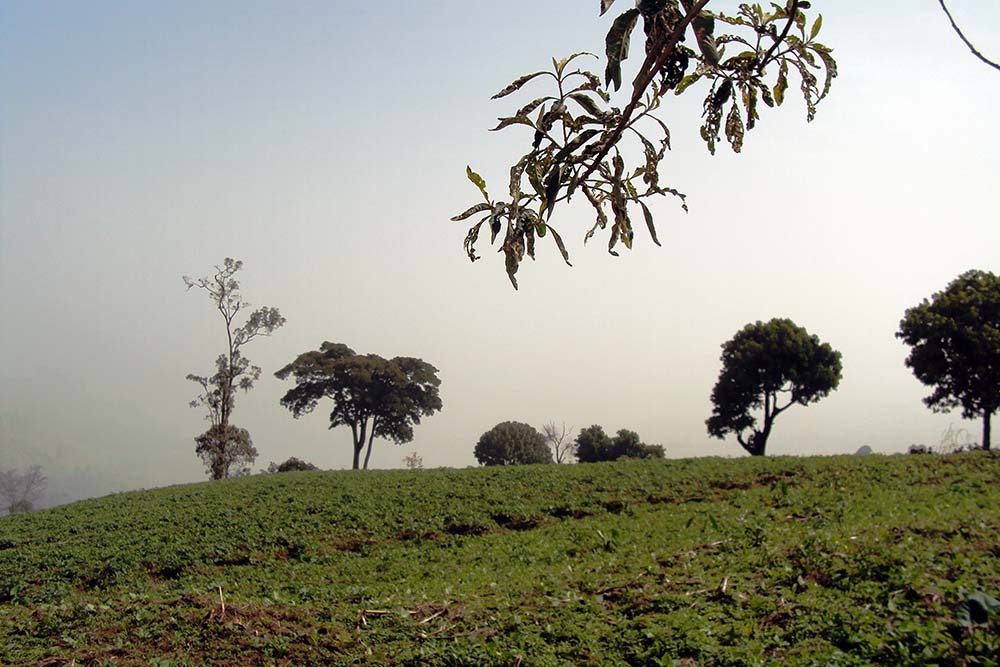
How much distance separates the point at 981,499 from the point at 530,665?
32.5 feet

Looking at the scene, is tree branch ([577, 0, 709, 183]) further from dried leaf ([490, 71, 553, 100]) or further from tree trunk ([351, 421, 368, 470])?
tree trunk ([351, 421, 368, 470])

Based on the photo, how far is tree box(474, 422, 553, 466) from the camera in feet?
135

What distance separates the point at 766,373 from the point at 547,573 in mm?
25657

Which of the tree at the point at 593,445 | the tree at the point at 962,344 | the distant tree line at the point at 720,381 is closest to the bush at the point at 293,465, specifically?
the distant tree line at the point at 720,381

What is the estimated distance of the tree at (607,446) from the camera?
4053 cm

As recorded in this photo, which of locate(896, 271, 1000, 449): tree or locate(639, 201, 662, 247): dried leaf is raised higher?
locate(896, 271, 1000, 449): tree

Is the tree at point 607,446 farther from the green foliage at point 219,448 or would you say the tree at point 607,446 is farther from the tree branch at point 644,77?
the tree branch at point 644,77

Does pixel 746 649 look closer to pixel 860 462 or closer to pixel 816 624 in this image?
pixel 816 624

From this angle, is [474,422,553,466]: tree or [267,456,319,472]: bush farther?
[474,422,553,466]: tree

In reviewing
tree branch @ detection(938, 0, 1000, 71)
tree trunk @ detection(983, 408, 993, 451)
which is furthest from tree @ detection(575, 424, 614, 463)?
tree branch @ detection(938, 0, 1000, 71)

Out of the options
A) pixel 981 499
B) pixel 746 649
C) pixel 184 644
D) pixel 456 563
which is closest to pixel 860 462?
pixel 981 499

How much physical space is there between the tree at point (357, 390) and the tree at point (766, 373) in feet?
52.5

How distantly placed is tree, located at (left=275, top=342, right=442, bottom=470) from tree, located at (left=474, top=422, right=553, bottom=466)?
4.48 meters

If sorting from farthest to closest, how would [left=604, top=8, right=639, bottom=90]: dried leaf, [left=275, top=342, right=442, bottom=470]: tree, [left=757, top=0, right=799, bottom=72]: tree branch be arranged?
[left=275, top=342, right=442, bottom=470]: tree, [left=757, top=0, right=799, bottom=72]: tree branch, [left=604, top=8, right=639, bottom=90]: dried leaf
